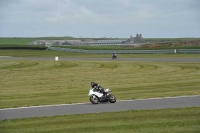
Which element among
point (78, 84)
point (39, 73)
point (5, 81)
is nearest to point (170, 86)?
point (78, 84)

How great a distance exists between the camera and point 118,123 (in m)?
15.5

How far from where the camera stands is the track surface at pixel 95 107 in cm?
1859

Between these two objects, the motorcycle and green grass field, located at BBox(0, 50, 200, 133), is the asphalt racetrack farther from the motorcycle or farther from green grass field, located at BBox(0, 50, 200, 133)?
green grass field, located at BBox(0, 50, 200, 133)

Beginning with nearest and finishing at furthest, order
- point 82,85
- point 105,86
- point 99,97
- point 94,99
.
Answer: point 94,99
point 99,97
point 105,86
point 82,85

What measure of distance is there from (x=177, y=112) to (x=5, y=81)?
19.1 m

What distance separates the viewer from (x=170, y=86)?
2809cm

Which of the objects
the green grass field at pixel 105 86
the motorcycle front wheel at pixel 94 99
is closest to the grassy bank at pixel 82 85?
the green grass field at pixel 105 86

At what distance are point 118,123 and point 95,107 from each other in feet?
15.4

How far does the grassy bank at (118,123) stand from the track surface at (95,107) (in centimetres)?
122

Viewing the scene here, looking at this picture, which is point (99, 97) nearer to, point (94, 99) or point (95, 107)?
point (94, 99)

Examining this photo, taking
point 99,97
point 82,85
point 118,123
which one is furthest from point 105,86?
point 118,123

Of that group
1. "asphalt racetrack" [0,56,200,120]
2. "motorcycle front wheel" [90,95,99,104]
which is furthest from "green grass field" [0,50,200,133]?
"motorcycle front wheel" [90,95,99,104]

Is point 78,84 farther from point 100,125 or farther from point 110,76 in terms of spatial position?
point 100,125

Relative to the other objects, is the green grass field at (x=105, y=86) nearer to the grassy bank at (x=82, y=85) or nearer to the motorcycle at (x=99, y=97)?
the grassy bank at (x=82, y=85)
